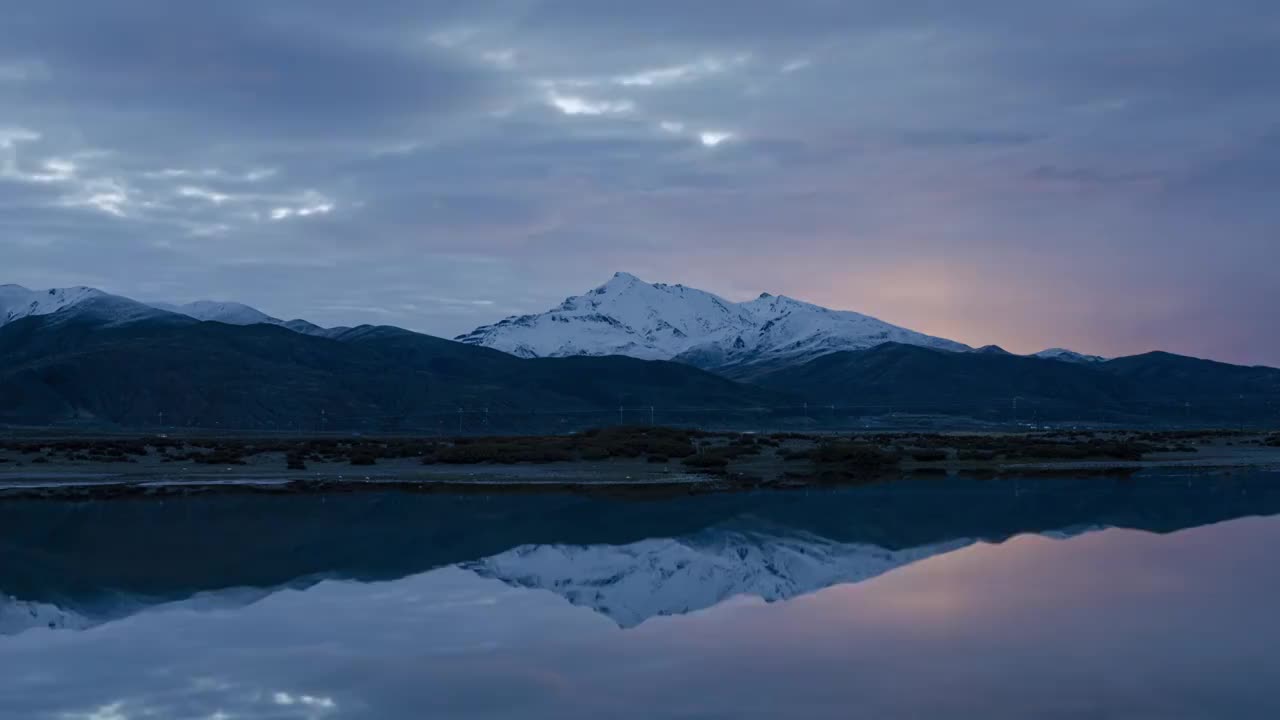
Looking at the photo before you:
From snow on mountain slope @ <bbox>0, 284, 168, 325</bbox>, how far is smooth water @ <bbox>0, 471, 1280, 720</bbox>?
484 feet

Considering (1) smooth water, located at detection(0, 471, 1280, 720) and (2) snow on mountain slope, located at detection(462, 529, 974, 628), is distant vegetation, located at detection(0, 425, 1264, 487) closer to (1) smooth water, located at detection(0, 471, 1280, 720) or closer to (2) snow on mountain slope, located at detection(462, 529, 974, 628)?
(1) smooth water, located at detection(0, 471, 1280, 720)

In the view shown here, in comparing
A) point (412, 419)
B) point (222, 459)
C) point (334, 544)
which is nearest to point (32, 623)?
point (334, 544)

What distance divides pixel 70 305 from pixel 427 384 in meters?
70.1

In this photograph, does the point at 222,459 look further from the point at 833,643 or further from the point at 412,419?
the point at 412,419

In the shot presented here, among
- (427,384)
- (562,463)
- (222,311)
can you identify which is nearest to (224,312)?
(222,311)

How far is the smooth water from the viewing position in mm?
9523

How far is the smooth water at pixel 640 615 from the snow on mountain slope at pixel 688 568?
0.25 ft

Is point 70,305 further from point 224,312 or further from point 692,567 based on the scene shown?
point 692,567

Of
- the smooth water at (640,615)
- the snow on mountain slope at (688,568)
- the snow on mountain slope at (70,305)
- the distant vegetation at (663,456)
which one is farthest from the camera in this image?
the snow on mountain slope at (70,305)

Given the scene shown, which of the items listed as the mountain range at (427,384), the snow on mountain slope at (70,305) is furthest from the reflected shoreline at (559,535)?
the snow on mountain slope at (70,305)

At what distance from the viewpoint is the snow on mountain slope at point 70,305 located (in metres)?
161

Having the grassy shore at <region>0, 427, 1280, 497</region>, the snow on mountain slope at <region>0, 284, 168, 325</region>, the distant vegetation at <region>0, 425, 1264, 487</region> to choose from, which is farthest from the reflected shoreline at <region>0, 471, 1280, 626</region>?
the snow on mountain slope at <region>0, 284, 168, 325</region>

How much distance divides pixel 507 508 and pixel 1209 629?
17091 mm

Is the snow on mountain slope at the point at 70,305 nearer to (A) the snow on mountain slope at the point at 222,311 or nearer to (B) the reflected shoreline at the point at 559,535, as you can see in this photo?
(A) the snow on mountain slope at the point at 222,311
